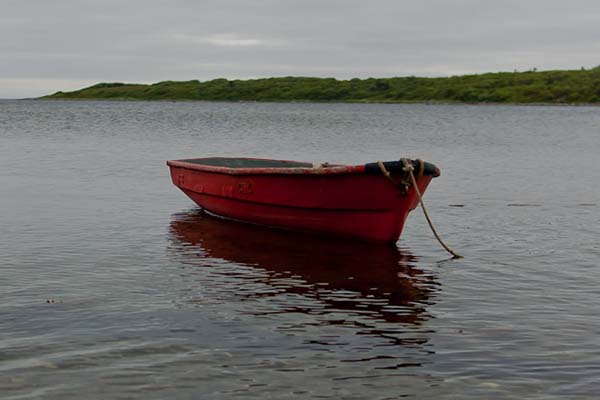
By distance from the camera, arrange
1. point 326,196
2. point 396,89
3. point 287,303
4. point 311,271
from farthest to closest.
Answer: point 396,89 < point 326,196 < point 311,271 < point 287,303

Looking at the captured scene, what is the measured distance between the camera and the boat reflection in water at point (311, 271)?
399 inches

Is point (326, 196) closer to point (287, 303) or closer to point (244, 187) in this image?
point (244, 187)

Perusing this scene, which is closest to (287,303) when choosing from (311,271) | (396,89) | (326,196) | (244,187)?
(311,271)

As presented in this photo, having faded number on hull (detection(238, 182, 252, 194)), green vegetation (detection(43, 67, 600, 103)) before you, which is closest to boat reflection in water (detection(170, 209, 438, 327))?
faded number on hull (detection(238, 182, 252, 194))

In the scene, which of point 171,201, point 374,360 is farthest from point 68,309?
point 171,201

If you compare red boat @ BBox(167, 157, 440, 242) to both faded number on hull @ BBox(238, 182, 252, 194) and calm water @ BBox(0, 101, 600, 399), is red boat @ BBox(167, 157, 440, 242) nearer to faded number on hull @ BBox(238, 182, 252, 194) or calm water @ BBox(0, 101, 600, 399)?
faded number on hull @ BBox(238, 182, 252, 194)

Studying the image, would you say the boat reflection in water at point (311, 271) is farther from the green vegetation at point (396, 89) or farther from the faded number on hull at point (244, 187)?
the green vegetation at point (396, 89)

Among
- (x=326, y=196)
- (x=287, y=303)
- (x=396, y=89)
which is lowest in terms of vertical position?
(x=287, y=303)

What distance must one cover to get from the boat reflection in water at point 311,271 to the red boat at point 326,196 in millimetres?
289

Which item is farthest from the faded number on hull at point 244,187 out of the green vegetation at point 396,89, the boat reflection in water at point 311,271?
the green vegetation at point 396,89

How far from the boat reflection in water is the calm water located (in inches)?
1.7

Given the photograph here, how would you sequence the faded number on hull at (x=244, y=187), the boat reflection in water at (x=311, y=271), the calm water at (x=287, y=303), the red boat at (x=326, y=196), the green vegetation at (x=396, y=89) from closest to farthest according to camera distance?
the calm water at (x=287, y=303), the boat reflection in water at (x=311, y=271), the red boat at (x=326, y=196), the faded number on hull at (x=244, y=187), the green vegetation at (x=396, y=89)

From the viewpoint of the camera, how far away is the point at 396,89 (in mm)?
150000

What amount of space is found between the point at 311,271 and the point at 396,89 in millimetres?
140603
